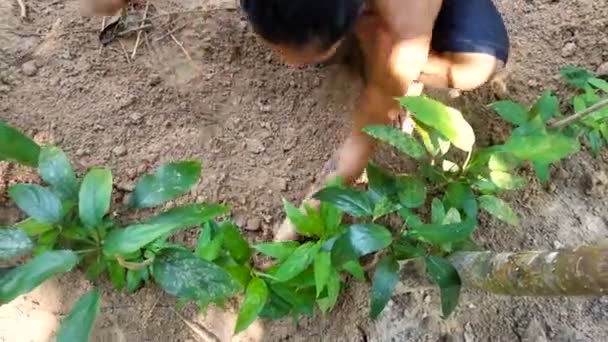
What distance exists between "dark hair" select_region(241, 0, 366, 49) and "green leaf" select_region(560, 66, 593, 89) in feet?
1.87

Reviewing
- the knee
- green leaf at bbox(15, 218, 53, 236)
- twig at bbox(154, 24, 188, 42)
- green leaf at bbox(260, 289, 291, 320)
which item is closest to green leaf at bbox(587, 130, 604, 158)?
the knee

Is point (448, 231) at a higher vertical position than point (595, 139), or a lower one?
higher

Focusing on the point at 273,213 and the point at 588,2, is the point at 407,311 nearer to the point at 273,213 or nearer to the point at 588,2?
the point at 273,213

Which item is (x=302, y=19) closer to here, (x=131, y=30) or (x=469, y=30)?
(x=469, y=30)

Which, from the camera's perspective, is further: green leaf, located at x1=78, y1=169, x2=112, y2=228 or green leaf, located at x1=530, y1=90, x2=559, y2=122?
green leaf, located at x1=530, y1=90, x2=559, y2=122

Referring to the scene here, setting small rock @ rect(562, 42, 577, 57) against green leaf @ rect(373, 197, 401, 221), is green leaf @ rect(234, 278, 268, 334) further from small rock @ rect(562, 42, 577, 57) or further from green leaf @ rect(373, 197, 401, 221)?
small rock @ rect(562, 42, 577, 57)

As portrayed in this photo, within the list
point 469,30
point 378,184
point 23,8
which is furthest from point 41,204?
point 469,30

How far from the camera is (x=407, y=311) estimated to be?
1.38 m

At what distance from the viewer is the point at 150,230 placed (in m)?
0.87

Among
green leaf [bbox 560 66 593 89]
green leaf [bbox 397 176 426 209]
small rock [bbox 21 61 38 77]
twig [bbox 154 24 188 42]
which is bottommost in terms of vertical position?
green leaf [bbox 560 66 593 89]

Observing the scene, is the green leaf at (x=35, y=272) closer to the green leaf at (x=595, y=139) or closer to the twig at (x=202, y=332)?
the twig at (x=202, y=332)

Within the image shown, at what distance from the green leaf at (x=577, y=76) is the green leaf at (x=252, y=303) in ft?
2.59

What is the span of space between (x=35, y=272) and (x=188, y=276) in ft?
0.60

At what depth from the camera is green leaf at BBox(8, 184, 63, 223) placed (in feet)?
3.12
